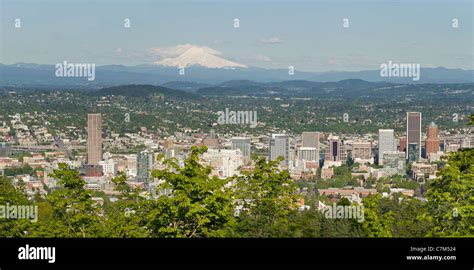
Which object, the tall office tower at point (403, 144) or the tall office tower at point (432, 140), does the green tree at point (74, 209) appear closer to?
the tall office tower at point (432, 140)

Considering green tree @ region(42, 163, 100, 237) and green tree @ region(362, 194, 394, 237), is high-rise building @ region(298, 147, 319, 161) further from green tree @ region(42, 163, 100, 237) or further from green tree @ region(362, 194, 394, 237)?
green tree @ region(42, 163, 100, 237)

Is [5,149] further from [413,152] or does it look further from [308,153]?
[413,152]

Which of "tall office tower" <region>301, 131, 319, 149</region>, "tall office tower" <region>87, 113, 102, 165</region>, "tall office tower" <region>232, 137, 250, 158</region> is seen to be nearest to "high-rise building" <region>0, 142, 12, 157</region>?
"tall office tower" <region>87, 113, 102, 165</region>

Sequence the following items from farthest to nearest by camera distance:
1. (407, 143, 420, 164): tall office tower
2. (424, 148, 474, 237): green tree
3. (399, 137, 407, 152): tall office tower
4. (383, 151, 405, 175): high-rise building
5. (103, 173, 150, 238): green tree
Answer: (399, 137, 407, 152): tall office tower
(383, 151, 405, 175): high-rise building
(407, 143, 420, 164): tall office tower
(103, 173, 150, 238): green tree
(424, 148, 474, 237): green tree

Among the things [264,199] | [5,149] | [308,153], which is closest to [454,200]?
[264,199]

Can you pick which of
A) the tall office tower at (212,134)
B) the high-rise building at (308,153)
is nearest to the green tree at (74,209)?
the tall office tower at (212,134)

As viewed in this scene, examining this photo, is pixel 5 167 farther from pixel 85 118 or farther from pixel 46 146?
pixel 85 118
